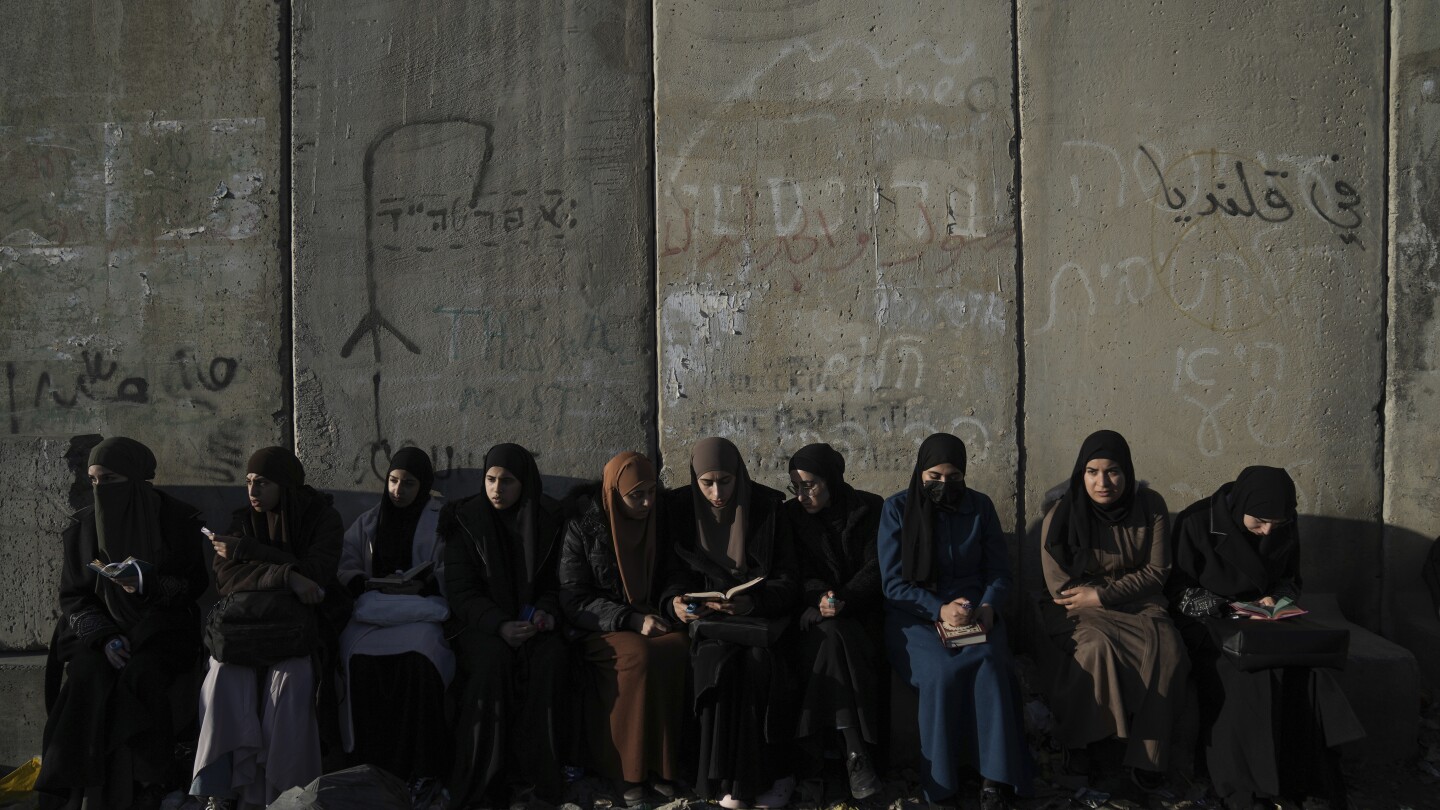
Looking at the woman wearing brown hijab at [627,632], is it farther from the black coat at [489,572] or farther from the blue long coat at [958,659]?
the blue long coat at [958,659]

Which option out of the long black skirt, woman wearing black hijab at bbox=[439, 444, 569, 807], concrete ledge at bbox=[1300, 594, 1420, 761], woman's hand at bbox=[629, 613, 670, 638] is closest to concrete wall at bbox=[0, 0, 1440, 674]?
concrete ledge at bbox=[1300, 594, 1420, 761]

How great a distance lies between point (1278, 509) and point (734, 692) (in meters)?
2.14

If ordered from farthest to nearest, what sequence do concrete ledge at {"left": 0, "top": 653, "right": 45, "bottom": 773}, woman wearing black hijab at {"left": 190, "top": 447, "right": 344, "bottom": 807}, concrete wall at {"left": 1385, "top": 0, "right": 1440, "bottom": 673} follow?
concrete wall at {"left": 1385, "top": 0, "right": 1440, "bottom": 673}
concrete ledge at {"left": 0, "top": 653, "right": 45, "bottom": 773}
woman wearing black hijab at {"left": 190, "top": 447, "right": 344, "bottom": 807}

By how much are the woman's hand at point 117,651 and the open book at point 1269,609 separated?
4.14 meters

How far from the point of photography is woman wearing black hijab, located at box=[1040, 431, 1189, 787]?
12.3 feet

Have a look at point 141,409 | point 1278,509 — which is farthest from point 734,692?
point 141,409

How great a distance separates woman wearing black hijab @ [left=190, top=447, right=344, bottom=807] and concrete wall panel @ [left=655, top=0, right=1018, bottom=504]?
70.4 inches

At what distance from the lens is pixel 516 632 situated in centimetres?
400

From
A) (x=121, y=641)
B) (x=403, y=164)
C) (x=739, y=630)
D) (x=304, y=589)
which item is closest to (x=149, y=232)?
(x=403, y=164)

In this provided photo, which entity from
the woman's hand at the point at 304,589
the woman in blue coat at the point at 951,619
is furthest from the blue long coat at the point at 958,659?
the woman's hand at the point at 304,589

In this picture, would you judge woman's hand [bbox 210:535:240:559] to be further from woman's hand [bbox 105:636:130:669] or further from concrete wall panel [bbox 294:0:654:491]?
concrete wall panel [bbox 294:0:654:491]

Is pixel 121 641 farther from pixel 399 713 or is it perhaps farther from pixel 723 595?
pixel 723 595

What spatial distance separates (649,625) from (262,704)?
1425 mm

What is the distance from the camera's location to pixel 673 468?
4949mm
